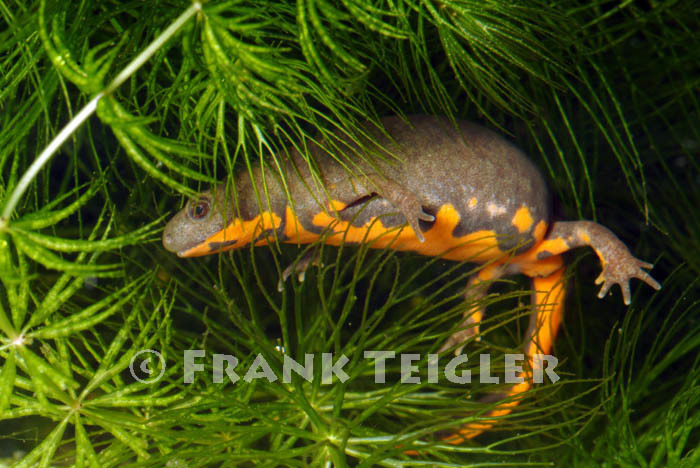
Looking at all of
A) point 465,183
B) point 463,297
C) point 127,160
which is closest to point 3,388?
point 127,160

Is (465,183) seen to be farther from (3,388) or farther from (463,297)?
(3,388)

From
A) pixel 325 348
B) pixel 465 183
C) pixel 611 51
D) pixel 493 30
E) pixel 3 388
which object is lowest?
pixel 3 388

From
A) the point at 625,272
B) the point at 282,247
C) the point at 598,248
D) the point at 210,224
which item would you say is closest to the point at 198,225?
the point at 210,224

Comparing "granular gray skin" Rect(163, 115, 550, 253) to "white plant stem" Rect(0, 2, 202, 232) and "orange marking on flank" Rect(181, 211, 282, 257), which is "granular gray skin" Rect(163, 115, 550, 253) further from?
"white plant stem" Rect(0, 2, 202, 232)

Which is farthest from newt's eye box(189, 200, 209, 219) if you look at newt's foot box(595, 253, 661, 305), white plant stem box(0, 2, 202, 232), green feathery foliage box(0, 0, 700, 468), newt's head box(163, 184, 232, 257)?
newt's foot box(595, 253, 661, 305)

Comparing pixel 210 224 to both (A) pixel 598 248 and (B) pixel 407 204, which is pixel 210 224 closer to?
(B) pixel 407 204

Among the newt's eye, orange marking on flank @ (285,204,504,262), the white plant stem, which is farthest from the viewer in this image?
orange marking on flank @ (285,204,504,262)

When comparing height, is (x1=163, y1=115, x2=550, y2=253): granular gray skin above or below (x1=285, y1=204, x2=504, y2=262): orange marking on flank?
above
